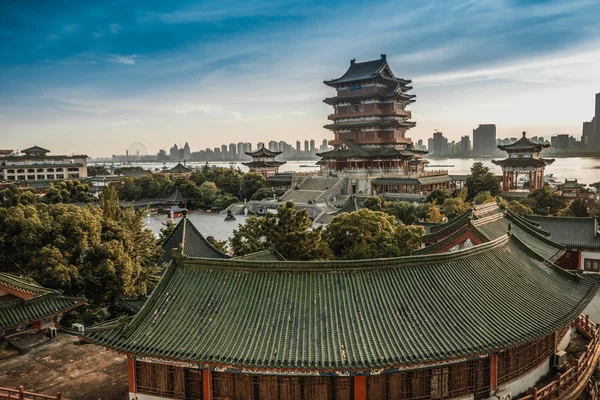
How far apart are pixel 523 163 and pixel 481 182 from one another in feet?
32.3

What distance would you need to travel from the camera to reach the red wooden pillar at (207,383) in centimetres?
1238

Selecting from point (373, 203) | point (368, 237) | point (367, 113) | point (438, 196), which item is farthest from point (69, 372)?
point (367, 113)

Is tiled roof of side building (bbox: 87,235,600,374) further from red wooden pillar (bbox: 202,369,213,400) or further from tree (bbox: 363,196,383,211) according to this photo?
tree (bbox: 363,196,383,211)

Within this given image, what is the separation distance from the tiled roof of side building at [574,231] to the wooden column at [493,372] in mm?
21771

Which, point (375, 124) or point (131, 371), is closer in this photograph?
point (131, 371)

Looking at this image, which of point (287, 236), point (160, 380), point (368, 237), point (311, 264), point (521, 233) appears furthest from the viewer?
point (368, 237)

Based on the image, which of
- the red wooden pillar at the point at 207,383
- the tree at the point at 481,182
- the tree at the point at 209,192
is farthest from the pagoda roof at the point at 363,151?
the red wooden pillar at the point at 207,383

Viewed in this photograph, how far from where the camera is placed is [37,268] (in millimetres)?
20484

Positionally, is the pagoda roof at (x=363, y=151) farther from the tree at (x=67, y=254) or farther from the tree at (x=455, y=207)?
the tree at (x=67, y=254)

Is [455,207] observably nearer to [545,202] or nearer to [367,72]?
[545,202]

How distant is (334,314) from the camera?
1220 centimetres

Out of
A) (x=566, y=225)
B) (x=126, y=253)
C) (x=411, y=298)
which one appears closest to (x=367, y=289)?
(x=411, y=298)

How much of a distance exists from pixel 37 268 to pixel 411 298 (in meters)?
16.8

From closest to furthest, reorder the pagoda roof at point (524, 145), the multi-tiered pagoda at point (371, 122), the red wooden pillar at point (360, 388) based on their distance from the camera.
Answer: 1. the red wooden pillar at point (360, 388)
2. the pagoda roof at point (524, 145)
3. the multi-tiered pagoda at point (371, 122)
